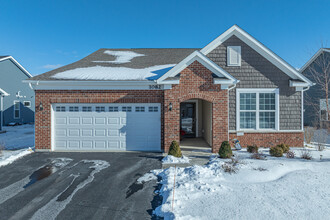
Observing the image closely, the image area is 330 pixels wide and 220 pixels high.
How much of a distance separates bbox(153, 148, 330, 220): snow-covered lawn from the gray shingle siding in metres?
3.28

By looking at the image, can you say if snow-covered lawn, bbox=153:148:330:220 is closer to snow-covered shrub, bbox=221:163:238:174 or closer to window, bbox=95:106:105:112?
snow-covered shrub, bbox=221:163:238:174

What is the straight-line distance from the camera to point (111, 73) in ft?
33.0

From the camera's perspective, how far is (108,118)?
941 centimetres

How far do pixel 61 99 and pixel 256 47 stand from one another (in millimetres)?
10527

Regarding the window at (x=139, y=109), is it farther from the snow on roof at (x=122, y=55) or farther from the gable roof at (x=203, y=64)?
the snow on roof at (x=122, y=55)

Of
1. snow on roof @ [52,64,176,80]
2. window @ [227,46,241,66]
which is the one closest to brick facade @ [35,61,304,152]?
snow on roof @ [52,64,176,80]

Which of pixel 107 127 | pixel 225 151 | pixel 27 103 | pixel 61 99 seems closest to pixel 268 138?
pixel 225 151

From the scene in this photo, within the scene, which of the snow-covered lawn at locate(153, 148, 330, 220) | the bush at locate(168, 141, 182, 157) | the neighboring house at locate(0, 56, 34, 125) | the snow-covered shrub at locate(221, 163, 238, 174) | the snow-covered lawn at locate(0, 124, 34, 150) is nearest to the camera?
the snow-covered lawn at locate(153, 148, 330, 220)

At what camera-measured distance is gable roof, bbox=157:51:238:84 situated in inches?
333

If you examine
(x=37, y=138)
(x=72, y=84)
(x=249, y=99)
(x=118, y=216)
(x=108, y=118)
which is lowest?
(x=118, y=216)

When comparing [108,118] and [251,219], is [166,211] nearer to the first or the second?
[251,219]

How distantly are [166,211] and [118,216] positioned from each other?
3.39 feet

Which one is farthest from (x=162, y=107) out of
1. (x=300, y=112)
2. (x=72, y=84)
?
(x=300, y=112)

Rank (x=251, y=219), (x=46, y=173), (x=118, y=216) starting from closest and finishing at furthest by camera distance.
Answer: (x=251, y=219), (x=118, y=216), (x=46, y=173)
